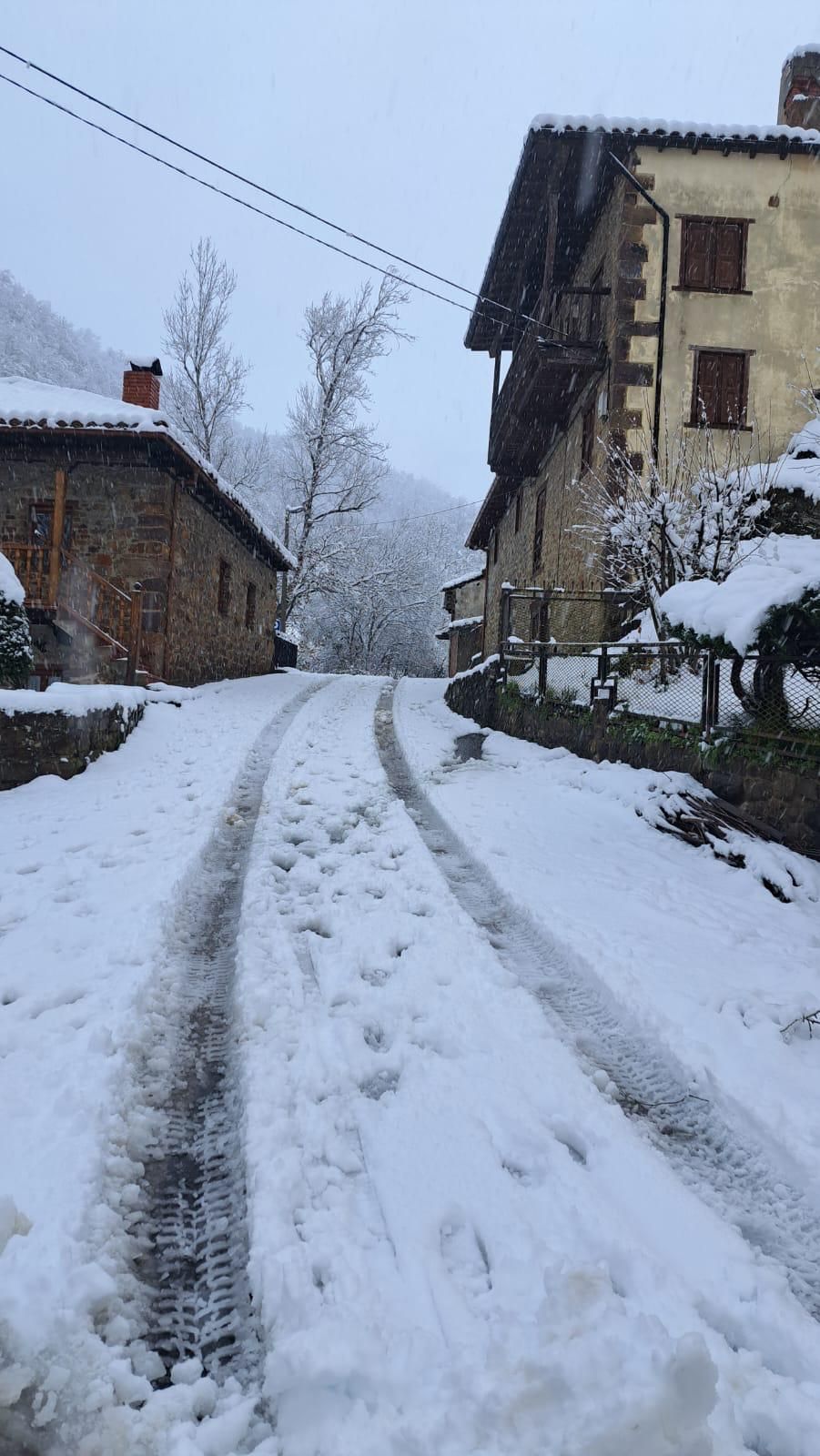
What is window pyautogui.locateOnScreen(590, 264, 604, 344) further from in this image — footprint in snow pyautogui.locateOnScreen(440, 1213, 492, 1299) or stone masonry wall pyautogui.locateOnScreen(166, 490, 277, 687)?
footprint in snow pyautogui.locateOnScreen(440, 1213, 492, 1299)

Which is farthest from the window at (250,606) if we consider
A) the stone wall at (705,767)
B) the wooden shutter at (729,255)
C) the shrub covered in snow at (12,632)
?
the wooden shutter at (729,255)

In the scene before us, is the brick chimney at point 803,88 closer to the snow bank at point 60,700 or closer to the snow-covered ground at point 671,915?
the snow-covered ground at point 671,915

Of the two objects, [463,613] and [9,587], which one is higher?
[463,613]

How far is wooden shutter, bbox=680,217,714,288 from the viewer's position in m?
11.6

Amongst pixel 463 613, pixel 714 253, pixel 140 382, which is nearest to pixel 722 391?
pixel 714 253

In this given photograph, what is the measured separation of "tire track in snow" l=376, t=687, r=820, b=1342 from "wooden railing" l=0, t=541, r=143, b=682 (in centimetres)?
819

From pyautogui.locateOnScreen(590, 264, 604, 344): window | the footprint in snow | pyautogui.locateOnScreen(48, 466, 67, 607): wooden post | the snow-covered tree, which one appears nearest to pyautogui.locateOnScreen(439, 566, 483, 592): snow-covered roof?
pyautogui.locateOnScreen(590, 264, 604, 344): window

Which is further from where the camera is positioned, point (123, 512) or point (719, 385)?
point (123, 512)

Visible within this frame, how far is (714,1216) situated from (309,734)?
7.83 meters

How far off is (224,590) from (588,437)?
800 centimetres

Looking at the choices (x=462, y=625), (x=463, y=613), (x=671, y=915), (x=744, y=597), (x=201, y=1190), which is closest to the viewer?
(x=201, y=1190)

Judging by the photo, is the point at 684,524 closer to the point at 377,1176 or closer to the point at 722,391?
the point at 722,391

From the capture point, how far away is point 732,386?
11.6m

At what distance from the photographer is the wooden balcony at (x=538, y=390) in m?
11.8
